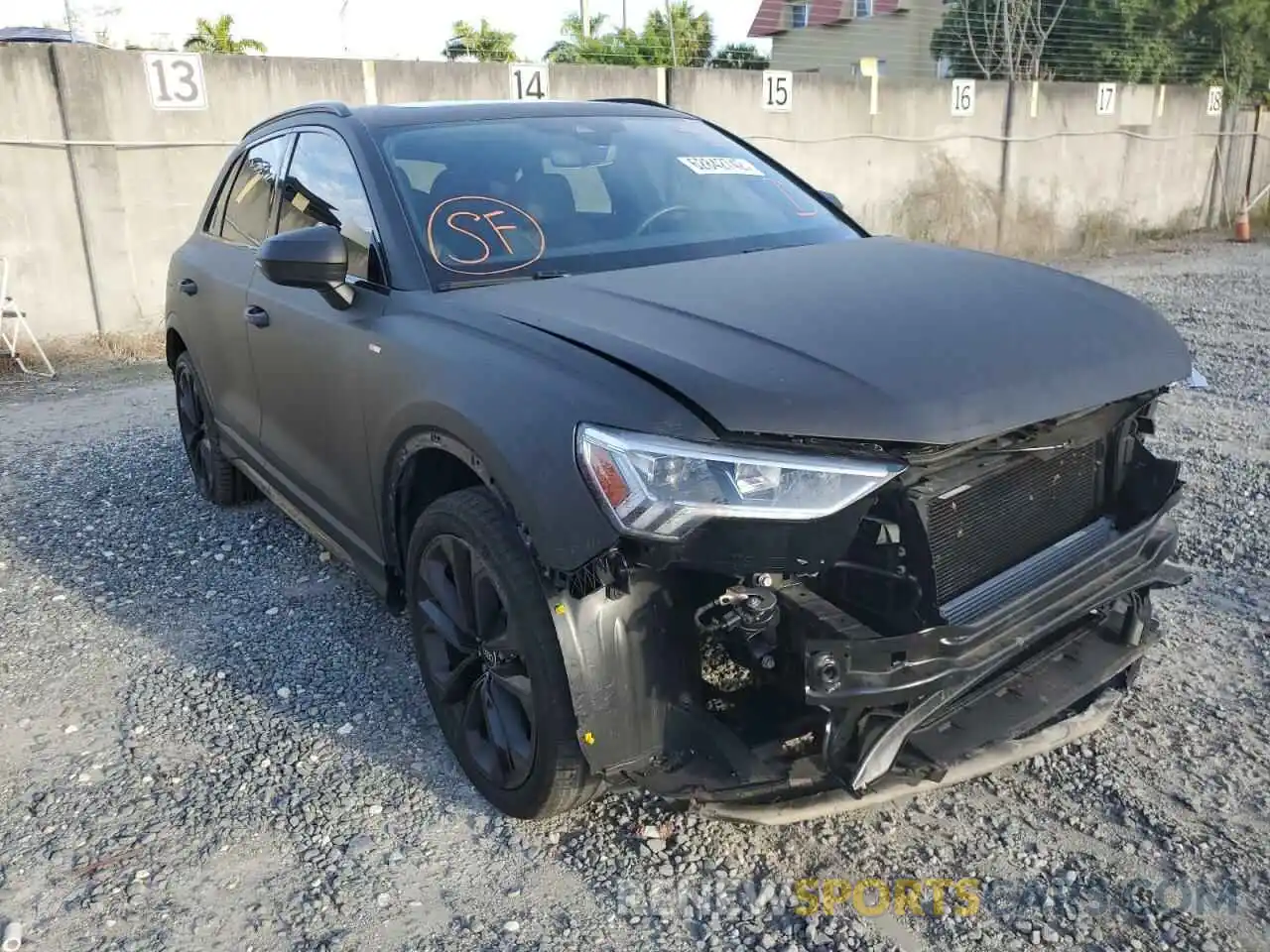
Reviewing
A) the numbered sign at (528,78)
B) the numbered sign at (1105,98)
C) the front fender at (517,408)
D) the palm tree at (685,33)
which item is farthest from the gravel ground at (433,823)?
the palm tree at (685,33)

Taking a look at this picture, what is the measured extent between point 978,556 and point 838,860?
0.81m

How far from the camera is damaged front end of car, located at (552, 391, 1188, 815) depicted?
6.75 ft

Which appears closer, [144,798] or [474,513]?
[474,513]

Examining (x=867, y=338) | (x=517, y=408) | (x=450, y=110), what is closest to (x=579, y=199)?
(x=450, y=110)

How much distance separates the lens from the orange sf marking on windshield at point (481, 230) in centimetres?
297

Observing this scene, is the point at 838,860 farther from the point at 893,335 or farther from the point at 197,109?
the point at 197,109

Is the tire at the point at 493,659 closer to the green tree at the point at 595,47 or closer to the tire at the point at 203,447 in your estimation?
the tire at the point at 203,447

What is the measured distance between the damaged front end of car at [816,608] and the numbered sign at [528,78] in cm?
987

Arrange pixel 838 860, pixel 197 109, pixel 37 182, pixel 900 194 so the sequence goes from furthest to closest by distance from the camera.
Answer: pixel 900 194 < pixel 197 109 < pixel 37 182 < pixel 838 860

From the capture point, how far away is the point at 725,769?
2229 mm

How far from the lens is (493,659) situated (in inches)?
101

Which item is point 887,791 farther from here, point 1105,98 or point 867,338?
point 1105,98

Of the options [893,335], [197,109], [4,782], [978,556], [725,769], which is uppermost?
[197,109]

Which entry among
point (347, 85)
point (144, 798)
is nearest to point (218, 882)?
point (144, 798)
